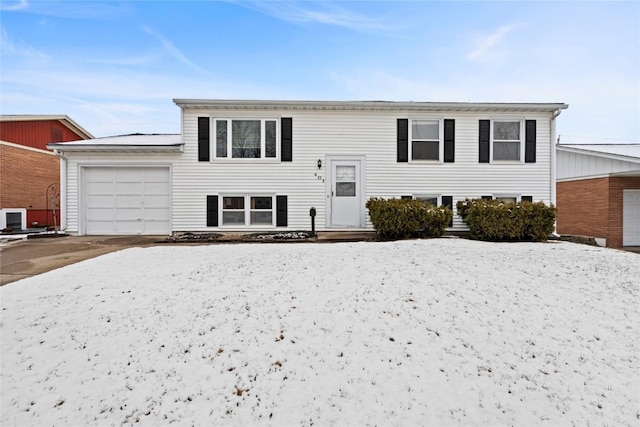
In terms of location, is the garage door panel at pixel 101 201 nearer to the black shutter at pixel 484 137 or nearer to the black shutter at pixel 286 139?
the black shutter at pixel 286 139

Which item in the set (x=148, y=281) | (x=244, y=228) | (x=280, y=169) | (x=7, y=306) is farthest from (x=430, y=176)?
(x=7, y=306)

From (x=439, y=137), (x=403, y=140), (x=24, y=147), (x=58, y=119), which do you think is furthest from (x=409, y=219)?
(x=58, y=119)

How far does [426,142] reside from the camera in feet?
35.9

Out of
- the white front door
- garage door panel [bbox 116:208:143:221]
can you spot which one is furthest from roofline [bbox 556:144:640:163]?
garage door panel [bbox 116:208:143:221]

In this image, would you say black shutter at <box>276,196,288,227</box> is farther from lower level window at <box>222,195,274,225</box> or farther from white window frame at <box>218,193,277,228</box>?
lower level window at <box>222,195,274,225</box>

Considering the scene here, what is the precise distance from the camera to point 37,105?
17.5 m

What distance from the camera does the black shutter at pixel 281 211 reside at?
10648 mm

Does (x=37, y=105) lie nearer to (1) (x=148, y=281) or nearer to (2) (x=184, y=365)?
(1) (x=148, y=281)

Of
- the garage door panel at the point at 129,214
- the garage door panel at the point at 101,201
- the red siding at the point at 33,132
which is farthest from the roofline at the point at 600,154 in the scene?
the red siding at the point at 33,132

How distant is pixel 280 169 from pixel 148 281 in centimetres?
634

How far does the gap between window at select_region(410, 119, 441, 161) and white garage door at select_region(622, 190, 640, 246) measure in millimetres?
8188

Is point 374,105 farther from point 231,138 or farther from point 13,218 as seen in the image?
point 13,218

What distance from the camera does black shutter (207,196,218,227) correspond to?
10.6 meters

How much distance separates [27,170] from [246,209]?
42.7 ft
